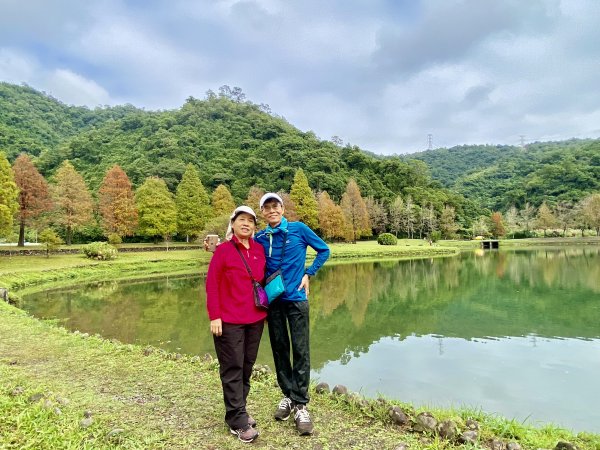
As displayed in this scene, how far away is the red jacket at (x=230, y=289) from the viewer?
12.0 feet

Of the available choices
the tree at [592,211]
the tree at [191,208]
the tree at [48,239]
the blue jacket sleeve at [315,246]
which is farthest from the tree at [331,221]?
the blue jacket sleeve at [315,246]

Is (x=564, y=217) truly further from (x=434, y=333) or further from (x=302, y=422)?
(x=302, y=422)

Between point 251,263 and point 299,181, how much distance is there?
152 feet

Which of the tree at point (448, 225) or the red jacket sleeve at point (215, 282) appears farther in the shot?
the tree at point (448, 225)

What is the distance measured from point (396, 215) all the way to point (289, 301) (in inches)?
2434

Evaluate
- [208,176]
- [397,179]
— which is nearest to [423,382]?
[208,176]

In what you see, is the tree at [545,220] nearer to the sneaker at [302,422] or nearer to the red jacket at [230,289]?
the sneaker at [302,422]

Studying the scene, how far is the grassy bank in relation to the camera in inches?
140

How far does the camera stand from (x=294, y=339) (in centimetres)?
397

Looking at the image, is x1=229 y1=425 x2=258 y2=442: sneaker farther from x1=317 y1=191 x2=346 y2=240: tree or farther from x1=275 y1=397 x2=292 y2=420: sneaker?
x1=317 y1=191 x2=346 y2=240: tree

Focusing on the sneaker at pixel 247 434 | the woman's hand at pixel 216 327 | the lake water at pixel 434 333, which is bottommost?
the lake water at pixel 434 333

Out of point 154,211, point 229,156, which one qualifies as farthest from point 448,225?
point 154,211

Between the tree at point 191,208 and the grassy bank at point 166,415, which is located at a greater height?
the tree at point 191,208

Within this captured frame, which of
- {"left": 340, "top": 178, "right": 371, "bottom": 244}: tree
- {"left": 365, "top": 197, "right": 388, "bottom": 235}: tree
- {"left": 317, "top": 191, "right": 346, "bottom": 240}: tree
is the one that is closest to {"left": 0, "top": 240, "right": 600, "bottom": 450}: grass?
{"left": 317, "top": 191, "right": 346, "bottom": 240}: tree
